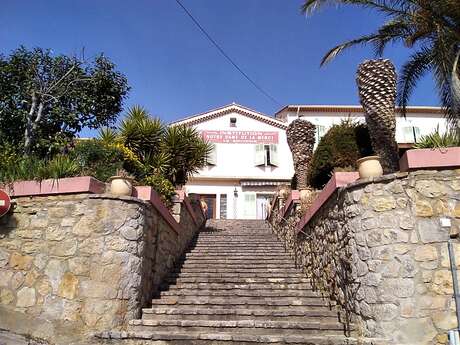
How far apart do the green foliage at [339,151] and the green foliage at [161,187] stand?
3520 mm

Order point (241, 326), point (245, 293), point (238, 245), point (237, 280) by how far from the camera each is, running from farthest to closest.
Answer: point (238, 245), point (237, 280), point (245, 293), point (241, 326)

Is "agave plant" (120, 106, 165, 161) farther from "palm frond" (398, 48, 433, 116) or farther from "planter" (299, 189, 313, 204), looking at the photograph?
"palm frond" (398, 48, 433, 116)

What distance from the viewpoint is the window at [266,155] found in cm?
2341

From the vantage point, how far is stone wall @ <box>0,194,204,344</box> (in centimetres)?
577

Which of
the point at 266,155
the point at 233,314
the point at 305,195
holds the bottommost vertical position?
the point at 233,314

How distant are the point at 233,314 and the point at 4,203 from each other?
408cm

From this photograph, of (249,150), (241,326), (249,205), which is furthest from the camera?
(249,150)

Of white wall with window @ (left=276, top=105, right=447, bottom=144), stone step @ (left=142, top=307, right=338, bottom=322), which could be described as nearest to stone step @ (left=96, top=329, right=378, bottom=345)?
stone step @ (left=142, top=307, right=338, bottom=322)

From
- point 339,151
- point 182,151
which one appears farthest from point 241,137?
point 339,151

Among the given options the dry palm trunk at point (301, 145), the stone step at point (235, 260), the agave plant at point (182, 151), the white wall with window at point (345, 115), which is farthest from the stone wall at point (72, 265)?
the white wall with window at point (345, 115)

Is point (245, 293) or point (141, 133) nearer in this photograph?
point (245, 293)

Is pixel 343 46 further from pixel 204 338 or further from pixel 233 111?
pixel 233 111

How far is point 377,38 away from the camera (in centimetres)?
Result: 989

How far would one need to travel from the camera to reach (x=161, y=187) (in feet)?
30.5
